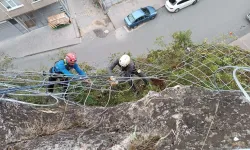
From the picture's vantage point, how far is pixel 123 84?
431 inches

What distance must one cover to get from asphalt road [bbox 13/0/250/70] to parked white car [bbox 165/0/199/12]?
0.40 metres

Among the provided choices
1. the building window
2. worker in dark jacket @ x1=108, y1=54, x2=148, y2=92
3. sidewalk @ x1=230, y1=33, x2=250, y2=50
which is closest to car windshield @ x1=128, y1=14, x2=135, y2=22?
sidewalk @ x1=230, y1=33, x2=250, y2=50

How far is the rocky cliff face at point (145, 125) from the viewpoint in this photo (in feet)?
20.6

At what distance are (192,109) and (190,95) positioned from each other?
19.9 inches

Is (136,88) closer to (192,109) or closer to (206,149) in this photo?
(192,109)

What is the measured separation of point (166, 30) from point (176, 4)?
1984mm

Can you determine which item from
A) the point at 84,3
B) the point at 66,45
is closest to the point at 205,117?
the point at 66,45

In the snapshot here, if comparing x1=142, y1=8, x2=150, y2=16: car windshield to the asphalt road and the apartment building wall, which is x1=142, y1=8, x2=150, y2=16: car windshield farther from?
the apartment building wall

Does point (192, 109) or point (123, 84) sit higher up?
point (123, 84)

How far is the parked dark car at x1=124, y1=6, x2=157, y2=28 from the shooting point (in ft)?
66.3

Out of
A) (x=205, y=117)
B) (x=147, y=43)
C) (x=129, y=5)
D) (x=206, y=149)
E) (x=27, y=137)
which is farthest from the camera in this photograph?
(x=129, y=5)

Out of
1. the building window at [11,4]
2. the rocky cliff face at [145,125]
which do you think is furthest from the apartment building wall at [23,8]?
the rocky cliff face at [145,125]

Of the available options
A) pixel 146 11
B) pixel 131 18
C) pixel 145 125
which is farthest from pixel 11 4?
pixel 145 125

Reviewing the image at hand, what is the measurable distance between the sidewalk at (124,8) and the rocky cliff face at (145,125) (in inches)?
568
